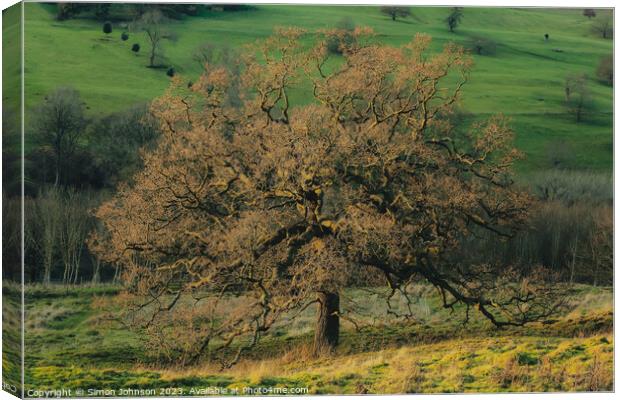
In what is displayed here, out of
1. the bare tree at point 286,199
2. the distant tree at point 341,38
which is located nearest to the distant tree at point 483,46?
the bare tree at point 286,199

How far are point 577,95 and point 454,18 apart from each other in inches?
103

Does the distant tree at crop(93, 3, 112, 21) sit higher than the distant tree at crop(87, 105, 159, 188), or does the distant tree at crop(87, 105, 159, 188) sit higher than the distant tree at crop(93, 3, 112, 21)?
the distant tree at crop(93, 3, 112, 21)

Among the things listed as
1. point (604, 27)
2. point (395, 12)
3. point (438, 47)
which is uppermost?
point (395, 12)

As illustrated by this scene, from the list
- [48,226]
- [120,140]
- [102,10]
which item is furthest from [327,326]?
[102,10]

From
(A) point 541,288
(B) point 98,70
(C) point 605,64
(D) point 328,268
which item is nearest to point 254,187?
(D) point 328,268

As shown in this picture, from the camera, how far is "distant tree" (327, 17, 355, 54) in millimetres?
20328

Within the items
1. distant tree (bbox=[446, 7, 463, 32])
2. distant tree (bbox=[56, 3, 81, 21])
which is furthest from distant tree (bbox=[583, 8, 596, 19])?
distant tree (bbox=[56, 3, 81, 21])

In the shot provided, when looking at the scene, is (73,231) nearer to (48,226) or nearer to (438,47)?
(48,226)

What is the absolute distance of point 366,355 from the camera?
20.4 m

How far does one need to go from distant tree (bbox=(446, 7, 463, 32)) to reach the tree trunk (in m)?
5.17

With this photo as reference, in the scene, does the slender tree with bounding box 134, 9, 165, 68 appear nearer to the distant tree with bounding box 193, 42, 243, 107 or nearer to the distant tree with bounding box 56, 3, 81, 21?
the distant tree with bounding box 193, 42, 243, 107

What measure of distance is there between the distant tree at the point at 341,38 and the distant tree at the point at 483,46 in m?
2.24

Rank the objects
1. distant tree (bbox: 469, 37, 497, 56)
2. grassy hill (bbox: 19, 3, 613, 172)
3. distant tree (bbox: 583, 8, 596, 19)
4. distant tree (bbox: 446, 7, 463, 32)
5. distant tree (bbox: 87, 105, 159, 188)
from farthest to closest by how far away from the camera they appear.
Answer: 1. distant tree (bbox: 583, 8, 596, 19)
2. distant tree (bbox: 469, 37, 497, 56)
3. distant tree (bbox: 446, 7, 463, 32)
4. distant tree (bbox: 87, 105, 159, 188)
5. grassy hill (bbox: 19, 3, 613, 172)

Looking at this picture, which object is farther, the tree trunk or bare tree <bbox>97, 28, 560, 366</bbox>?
the tree trunk
